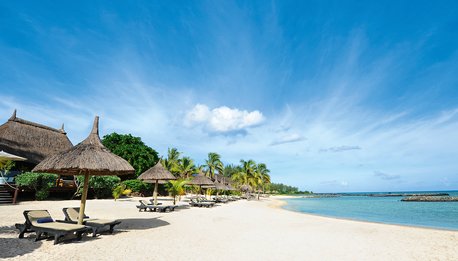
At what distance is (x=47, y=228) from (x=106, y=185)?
56.2 feet

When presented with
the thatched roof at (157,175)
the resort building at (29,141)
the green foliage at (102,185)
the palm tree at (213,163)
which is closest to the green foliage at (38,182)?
the resort building at (29,141)

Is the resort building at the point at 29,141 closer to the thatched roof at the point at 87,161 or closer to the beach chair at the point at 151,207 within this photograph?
the beach chair at the point at 151,207

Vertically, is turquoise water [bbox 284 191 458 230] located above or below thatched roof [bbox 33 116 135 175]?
below

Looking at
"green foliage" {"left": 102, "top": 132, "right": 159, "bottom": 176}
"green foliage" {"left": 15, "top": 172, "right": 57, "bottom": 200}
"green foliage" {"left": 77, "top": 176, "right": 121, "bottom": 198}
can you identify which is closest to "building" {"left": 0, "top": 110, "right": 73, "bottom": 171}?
"green foliage" {"left": 15, "top": 172, "right": 57, "bottom": 200}

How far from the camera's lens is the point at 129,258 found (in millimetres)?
5191

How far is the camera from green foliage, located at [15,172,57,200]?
1589 cm

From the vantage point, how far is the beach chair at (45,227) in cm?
599

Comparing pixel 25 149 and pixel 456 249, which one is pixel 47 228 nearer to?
pixel 456 249

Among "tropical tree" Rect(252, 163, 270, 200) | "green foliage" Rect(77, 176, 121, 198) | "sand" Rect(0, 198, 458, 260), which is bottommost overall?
"sand" Rect(0, 198, 458, 260)

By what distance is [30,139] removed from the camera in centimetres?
2164

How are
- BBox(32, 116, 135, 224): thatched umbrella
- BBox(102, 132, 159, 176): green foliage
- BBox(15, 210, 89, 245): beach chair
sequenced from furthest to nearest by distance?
BBox(102, 132, 159, 176): green foliage, BBox(32, 116, 135, 224): thatched umbrella, BBox(15, 210, 89, 245): beach chair

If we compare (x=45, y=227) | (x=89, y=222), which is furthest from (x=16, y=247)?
(x=89, y=222)

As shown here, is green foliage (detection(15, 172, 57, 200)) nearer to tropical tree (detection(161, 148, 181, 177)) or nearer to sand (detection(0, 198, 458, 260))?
sand (detection(0, 198, 458, 260))

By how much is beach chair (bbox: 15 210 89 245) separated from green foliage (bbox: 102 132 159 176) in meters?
24.4
